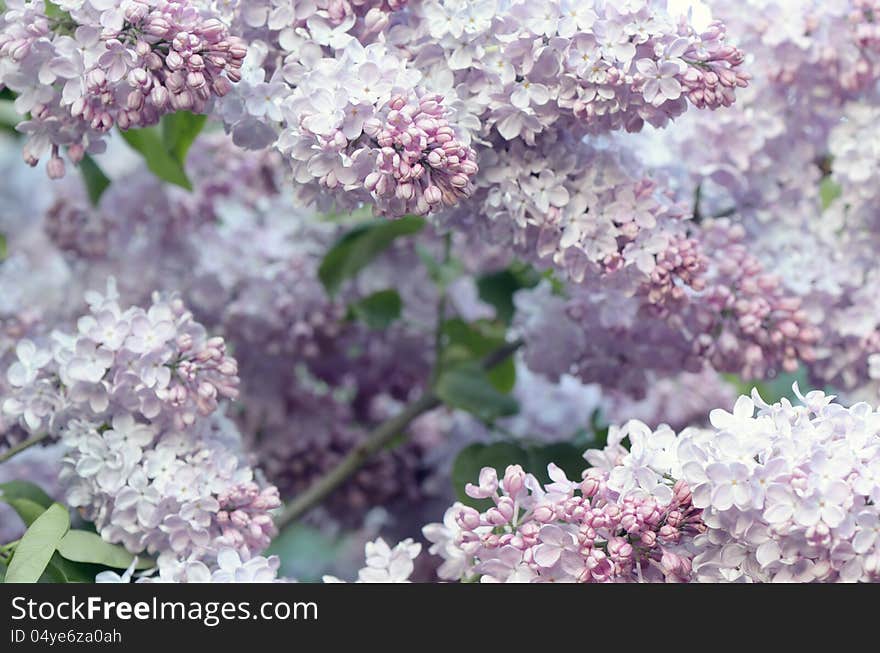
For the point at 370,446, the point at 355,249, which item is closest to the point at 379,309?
the point at 355,249

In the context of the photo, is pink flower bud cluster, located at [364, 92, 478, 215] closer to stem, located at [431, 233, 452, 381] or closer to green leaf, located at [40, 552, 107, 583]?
green leaf, located at [40, 552, 107, 583]

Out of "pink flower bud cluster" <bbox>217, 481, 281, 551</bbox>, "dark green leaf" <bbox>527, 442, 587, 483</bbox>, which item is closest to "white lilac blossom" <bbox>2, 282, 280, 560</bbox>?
"pink flower bud cluster" <bbox>217, 481, 281, 551</bbox>

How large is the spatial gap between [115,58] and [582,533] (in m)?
0.51

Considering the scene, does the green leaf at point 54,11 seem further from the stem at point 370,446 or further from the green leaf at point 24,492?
the stem at point 370,446

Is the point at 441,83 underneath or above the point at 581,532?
above

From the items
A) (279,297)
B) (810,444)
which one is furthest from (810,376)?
(279,297)

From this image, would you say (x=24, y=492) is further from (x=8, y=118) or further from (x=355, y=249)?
(x=8, y=118)

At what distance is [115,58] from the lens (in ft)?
3.35

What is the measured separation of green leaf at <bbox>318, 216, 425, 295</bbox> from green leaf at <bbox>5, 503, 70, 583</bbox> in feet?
1.92

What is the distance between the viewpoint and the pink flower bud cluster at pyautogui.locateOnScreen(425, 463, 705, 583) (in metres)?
0.95

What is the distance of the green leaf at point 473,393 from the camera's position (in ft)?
4.91

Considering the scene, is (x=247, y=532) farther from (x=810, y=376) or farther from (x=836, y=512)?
(x=810, y=376)

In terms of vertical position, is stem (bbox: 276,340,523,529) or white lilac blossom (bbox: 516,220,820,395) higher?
stem (bbox: 276,340,523,529)

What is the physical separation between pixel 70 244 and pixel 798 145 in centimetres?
86
